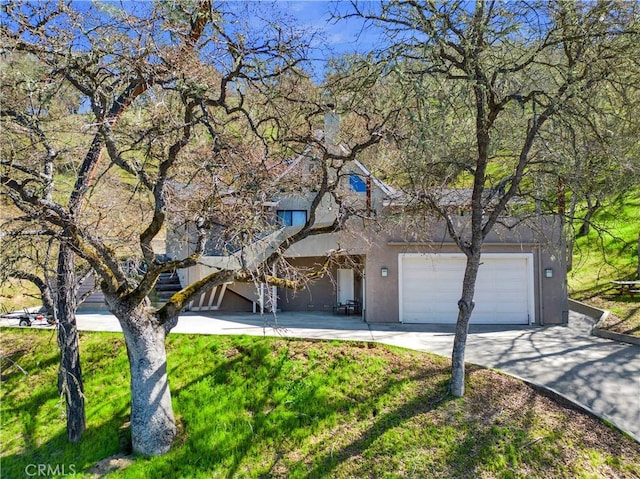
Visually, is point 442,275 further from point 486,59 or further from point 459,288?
point 486,59

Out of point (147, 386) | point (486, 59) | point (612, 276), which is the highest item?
point (486, 59)

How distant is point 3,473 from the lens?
7668 mm

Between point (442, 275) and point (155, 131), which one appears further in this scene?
point (442, 275)

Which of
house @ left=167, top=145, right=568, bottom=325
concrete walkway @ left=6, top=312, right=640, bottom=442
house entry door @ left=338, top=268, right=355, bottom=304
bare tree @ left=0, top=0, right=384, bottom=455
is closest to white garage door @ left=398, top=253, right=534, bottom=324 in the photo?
house @ left=167, top=145, right=568, bottom=325

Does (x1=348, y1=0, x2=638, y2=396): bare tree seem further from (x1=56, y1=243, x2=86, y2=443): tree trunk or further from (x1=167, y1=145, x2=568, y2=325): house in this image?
(x1=56, y1=243, x2=86, y2=443): tree trunk

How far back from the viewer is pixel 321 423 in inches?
295

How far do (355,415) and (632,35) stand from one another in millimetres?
7655

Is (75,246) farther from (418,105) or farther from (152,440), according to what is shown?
(418,105)

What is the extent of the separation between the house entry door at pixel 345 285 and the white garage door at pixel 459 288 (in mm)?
3220

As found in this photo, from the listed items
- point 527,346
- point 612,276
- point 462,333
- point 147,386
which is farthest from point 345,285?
point 612,276

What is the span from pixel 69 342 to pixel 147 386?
1838 mm

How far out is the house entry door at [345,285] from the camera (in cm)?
1616

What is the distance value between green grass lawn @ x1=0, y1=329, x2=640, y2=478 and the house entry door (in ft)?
21.5

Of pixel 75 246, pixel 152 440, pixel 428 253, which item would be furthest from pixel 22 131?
pixel 428 253
